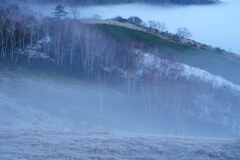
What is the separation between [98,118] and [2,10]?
23243 millimetres

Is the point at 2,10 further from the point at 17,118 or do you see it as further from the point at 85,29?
the point at 17,118

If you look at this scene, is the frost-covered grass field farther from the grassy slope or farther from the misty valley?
the grassy slope

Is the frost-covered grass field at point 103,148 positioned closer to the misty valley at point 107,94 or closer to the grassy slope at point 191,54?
the misty valley at point 107,94

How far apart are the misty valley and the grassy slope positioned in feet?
0.64

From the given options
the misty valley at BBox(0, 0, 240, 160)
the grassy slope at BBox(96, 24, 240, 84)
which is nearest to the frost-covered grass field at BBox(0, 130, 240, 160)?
the misty valley at BBox(0, 0, 240, 160)

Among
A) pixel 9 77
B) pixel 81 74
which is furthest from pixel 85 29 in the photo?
pixel 9 77

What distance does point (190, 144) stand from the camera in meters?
16.1

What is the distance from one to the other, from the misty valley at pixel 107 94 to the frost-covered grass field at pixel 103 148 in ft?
0.12

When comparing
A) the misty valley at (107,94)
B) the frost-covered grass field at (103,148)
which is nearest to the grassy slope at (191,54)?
the misty valley at (107,94)

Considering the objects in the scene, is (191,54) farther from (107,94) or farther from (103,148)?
(103,148)

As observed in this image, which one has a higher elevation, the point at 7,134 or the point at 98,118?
the point at 7,134

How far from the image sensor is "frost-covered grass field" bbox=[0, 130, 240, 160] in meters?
13.3

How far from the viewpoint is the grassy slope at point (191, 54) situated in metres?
53.6

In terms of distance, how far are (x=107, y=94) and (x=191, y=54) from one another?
833 inches
